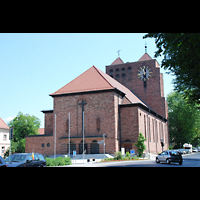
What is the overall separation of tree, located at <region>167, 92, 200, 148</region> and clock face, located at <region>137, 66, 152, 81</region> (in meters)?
12.6

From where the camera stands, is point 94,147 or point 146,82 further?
point 146,82

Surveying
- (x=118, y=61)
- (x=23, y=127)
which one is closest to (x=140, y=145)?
(x=118, y=61)

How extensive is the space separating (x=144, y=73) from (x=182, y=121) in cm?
1982

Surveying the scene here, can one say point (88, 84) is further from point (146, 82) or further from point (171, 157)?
point (171, 157)

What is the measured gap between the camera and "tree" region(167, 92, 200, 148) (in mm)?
72125

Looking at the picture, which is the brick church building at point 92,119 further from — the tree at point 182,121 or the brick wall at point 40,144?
the tree at point 182,121

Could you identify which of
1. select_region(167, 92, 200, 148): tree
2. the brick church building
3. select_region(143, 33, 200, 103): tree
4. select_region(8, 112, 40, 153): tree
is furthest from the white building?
select_region(143, 33, 200, 103): tree

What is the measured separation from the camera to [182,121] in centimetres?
7325

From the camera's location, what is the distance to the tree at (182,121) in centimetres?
7212

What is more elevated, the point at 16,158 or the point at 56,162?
the point at 16,158

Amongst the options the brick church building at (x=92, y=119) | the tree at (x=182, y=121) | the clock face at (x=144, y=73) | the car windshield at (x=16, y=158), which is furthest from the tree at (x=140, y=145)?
the tree at (x=182, y=121)

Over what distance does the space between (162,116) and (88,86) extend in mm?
25649

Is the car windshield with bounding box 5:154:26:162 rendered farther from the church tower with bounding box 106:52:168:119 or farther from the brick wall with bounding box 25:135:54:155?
the church tower with bounding box 106:52:168:119
